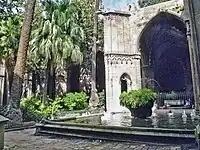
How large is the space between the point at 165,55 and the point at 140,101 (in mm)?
18491

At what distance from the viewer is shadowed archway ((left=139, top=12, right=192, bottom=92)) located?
2472cm

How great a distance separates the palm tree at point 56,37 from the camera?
18.4 m

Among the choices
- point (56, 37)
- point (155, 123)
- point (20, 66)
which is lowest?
point (155, 123)

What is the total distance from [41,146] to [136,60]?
17287mm

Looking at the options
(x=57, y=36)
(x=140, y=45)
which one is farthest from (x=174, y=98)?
(x=57, y=36)

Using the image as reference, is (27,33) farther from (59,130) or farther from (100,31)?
(100,31)

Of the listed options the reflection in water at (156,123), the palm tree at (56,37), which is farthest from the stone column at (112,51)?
Answer: the reflection in water at (156,123)

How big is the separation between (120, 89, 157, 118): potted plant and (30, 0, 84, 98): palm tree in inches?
295

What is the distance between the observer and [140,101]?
1194 cm

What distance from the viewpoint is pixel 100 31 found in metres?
25.2

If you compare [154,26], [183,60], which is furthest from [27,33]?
[183,60]

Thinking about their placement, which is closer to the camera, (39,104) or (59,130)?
(59,130)

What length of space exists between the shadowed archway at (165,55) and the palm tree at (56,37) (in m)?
7.26

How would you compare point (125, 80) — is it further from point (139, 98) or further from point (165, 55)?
point (139, 98)
